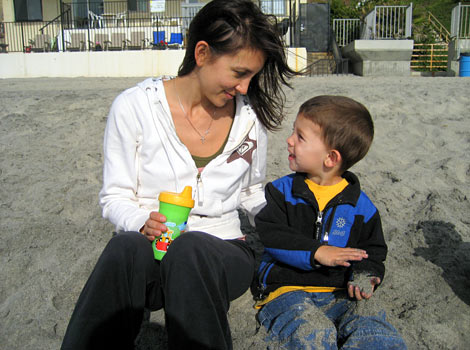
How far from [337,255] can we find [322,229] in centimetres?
20

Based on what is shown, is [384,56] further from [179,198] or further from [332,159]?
[179,198]

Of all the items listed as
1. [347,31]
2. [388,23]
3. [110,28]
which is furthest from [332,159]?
[110,28]

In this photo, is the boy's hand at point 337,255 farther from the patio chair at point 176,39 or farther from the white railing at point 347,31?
the white railing at point 347,31

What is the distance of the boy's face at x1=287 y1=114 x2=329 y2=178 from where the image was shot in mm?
2180

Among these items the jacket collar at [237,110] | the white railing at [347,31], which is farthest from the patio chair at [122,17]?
the jacket collar at [237,110]

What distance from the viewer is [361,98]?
6.08 metres

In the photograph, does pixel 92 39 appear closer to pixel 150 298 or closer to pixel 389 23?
pixel 389 23

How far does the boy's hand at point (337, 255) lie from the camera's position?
6.50ft

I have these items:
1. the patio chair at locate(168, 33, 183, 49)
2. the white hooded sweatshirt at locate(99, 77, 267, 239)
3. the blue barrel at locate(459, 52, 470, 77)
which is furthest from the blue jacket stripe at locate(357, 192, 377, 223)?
the patio chair at locate(168, 33, 183, 49)

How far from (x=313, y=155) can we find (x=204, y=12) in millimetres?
906

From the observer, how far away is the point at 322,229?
217 centimetres

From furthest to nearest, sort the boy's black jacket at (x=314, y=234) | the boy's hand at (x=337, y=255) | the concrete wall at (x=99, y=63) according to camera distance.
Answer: the concrete wall at (x=99, y=63) < the boy's black jacket at (x=314, y=234) < the boy's hand at (x=337, y=255)

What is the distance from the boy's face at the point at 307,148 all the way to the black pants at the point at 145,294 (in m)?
0.69

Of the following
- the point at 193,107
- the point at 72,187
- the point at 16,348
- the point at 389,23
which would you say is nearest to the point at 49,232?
the point at 72,187
